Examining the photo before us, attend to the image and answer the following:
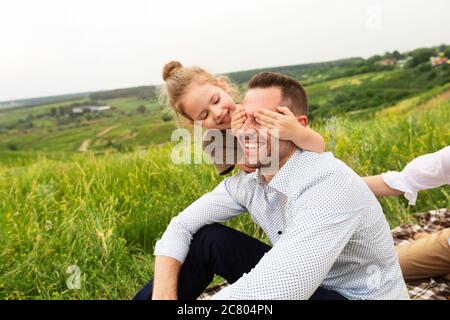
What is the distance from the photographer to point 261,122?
156 cm

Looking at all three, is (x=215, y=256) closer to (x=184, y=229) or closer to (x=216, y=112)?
(x=184, y=229)

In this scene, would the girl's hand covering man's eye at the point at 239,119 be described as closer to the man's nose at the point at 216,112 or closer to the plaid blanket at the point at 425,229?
the man's nose at the point at 216,112

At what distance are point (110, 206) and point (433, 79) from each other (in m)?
9.53

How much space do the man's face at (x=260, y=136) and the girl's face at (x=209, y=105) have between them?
54 cm

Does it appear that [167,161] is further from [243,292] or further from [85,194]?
[243,292]

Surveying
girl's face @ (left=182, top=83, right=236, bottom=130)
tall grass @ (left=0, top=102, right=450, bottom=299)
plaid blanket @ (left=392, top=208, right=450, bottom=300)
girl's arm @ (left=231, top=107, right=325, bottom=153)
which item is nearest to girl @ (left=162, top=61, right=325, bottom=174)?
girl's face @ (left=182, top=83, right=236, bottom=130)

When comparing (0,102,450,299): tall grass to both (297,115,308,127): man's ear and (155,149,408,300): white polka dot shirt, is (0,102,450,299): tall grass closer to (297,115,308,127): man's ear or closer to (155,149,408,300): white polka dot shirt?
(155,149,408,300): white polka dot shirt

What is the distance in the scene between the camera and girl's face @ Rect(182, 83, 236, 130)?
222 centimetres

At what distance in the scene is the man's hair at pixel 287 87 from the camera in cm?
167

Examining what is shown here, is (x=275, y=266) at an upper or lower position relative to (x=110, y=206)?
upper

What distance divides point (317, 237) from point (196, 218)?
66cm

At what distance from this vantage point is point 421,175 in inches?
84.1
